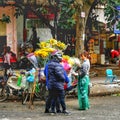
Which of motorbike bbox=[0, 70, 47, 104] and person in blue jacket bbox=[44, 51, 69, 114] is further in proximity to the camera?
motorbike bbox=[0, 70, 47, 104]

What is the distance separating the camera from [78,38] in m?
16.3

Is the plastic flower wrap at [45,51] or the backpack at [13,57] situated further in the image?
the backpack at [13,57]

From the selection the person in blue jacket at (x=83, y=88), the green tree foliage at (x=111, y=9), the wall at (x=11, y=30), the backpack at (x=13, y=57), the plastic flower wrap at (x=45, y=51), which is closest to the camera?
the person in blue jacket at (x=83, y=88)

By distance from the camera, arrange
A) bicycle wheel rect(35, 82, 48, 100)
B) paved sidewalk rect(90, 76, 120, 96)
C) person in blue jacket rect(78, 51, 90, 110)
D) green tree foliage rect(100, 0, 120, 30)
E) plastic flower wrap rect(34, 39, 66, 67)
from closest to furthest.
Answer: person in blue jacket rect(78, 51, 90, 110), plastic flower wrap rect(34, 39, 66, 67), bicycle wheel rect(35, 82, 48, 100), paved sidewalk rect(90, 76, 120, 96), green tree foliage rect(100, 0, 120, 30)

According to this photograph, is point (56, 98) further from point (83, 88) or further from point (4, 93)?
point (4, 93)

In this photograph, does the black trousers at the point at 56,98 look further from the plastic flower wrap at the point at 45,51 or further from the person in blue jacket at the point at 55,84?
the plastic flower wrap at the point at 45,51

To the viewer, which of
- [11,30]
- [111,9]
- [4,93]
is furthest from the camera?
[11,30]

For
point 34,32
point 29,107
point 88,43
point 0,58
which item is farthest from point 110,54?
point 29,107

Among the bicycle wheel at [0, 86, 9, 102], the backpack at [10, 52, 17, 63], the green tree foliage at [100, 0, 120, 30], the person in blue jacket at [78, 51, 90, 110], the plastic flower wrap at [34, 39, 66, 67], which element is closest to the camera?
the person in blue jacket at [78, 51, 90, 110]

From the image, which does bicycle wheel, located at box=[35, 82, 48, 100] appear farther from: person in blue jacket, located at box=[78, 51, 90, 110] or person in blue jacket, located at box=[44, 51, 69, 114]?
person in blue jacket, located at box=[44, 51, 69, 114]

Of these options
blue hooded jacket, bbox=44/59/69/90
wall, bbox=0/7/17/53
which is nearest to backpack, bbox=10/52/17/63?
wall, bbox=0/7/17/53

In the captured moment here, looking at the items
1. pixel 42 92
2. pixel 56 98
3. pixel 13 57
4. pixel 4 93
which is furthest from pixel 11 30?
pixel 56 98

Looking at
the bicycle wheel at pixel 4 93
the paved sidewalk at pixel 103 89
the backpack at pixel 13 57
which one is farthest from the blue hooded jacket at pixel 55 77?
the backpack at pixel 13 57

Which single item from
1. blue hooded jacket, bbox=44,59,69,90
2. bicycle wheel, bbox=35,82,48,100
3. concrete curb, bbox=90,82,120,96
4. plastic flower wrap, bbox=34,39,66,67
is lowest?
concrete curb, bbox=90,82,120,96
